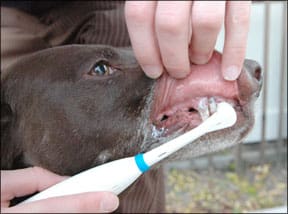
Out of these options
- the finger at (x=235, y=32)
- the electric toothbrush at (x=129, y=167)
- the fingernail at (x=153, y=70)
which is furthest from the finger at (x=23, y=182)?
the finger at (x=235, y=32)

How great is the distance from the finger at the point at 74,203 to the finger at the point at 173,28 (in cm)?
24

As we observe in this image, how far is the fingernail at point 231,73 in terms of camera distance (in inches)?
33.7

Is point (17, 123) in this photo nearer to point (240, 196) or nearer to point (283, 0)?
point (240, 196)

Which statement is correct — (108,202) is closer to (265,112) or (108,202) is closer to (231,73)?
Result: (231,73)

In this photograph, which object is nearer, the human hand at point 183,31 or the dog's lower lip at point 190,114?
the human hand at point 183,31

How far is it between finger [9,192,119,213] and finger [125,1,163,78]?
217 millimetres

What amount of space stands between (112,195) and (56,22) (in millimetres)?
825

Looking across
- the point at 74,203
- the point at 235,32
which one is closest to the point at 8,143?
the point at 74,203

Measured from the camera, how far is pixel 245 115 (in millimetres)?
987

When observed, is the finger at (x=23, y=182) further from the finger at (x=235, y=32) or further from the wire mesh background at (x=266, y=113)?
the wire mesh background at (x=266, y=113)

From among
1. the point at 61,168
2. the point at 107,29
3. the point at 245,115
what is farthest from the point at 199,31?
the point at 107,29

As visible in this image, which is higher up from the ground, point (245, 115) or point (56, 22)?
point (56, 22)

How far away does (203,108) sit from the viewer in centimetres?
93

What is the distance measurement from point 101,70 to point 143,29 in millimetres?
387
